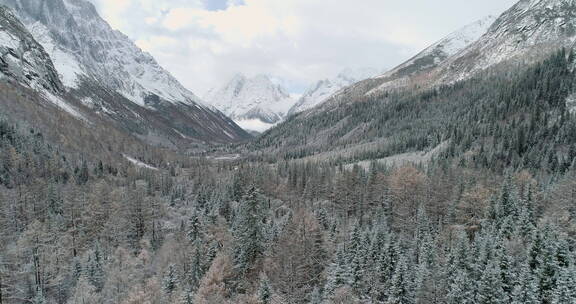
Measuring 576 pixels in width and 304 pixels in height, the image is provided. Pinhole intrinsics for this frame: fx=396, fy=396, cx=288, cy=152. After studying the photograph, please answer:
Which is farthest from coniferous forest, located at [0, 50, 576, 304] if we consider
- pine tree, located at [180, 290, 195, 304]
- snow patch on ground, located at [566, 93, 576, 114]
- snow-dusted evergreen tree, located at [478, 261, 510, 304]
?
snow patch on ground, located at [566, 93, 576, 114]

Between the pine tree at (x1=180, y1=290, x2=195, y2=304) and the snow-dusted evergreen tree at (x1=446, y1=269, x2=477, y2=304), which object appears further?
the snow-dusted evergreen tree at (x1=446, y1=269, x2=477, y2=304)

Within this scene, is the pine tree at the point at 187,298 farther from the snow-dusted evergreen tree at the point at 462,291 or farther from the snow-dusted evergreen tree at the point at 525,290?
the snow-dusted evergreen tree at the point at 525,290

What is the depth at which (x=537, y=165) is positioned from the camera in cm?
14300

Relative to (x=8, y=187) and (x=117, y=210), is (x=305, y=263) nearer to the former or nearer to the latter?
(x=117, y=210)

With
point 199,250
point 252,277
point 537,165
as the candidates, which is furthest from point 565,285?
point 537,165

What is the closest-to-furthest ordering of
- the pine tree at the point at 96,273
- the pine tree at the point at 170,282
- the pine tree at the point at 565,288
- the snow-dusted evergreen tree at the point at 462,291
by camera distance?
the pine tree at the point at 565,288 < the snow-dusted evergreen tree at the point at 462,291 < the pine tree at the point at 170,282 < the pine tree at the point at 96,273

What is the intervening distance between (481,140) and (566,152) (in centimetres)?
3378

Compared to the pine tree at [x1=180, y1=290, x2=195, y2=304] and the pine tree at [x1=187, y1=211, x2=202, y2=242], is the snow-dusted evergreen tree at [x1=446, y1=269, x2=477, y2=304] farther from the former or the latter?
the pine tree at [x1=187, y1=211, x2=202, y2=242]

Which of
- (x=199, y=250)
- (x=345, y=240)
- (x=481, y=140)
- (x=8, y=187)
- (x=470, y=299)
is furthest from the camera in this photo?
(x=481, y=140)

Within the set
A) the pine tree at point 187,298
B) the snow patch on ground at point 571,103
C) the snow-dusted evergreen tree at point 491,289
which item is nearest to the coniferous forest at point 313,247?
the snow-dusted evergreen tree at point 491,289

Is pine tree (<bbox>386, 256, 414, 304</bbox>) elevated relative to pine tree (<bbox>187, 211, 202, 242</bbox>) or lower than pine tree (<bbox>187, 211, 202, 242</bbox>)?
lower

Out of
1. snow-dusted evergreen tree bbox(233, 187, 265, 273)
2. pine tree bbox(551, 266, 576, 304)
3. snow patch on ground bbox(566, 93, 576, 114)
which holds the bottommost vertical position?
pine tree bbox(551, 266, 576, 304)

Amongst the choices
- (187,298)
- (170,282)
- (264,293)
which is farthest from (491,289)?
(170,282)

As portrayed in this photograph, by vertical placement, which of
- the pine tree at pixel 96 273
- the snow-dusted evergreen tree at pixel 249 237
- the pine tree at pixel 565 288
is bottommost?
the pine tree at pixel 96 273
